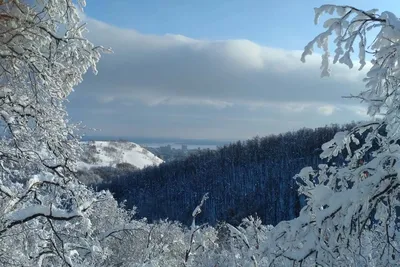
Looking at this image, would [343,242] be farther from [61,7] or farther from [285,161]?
[285,161]

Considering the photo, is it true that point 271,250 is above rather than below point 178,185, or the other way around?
above

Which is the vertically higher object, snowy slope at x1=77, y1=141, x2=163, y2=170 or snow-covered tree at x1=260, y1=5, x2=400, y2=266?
snow-covered tree at x1=260, y1=5, x2=400, y2=266

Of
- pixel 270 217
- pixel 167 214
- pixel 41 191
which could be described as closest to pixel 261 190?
pixel 270 217

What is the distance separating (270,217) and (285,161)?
520 inches

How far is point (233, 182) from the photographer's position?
72.4 m

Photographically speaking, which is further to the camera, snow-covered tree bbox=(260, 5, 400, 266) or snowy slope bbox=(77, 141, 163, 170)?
snowy slope bbox=(77, 141, 163, 170)

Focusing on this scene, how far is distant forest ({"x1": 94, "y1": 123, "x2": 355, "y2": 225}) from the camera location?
211ft

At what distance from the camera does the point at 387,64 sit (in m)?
2.63

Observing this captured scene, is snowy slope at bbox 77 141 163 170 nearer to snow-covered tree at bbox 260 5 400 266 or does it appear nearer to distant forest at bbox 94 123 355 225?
distant forest at bbox 94 123 355 225

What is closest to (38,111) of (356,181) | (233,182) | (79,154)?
(79,154)

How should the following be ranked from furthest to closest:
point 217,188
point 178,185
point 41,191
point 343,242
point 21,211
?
point 178,185, point 217,188, point 41,191, point 21,211, point 343,242

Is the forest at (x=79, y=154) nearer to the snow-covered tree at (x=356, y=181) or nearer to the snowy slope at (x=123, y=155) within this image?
the snow-covered tree at (x=356, y=181)

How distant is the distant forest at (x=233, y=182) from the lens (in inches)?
2532

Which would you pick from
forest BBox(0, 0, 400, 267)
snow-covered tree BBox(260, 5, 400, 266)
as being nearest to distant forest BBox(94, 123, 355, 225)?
forest BBox(0, 0, 400, 267)
